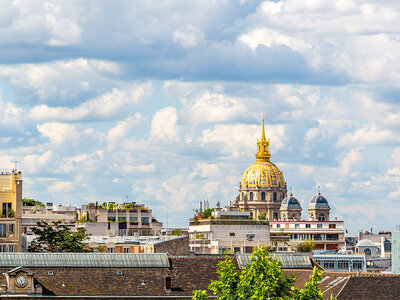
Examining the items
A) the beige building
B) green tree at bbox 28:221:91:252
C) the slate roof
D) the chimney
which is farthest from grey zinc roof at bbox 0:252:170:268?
green tree at bbox 28:221:91:252

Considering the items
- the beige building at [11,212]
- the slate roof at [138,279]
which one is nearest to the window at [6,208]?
the beige building at [11,212]

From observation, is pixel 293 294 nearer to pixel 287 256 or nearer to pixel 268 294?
pixel 268 294

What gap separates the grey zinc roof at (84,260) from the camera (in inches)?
4732

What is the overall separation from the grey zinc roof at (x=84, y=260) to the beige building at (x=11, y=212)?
43.0 meters

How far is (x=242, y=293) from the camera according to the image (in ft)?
315

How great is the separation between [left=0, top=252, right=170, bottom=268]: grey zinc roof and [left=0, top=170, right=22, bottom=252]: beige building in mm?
43012

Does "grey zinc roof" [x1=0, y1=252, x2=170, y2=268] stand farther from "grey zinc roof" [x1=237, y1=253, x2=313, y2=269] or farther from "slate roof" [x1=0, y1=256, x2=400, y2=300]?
"grey zinc roof" [x1=237, y1=253, x2=313, y2=269]

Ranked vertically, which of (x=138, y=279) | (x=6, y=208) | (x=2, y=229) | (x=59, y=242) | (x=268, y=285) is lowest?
(x=268, y=285)

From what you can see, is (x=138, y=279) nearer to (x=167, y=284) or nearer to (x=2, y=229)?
(x=167, y=284)

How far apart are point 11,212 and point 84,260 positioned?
154 feet

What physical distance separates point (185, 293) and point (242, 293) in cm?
2367

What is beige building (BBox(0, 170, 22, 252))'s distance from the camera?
165250mm

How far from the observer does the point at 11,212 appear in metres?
167

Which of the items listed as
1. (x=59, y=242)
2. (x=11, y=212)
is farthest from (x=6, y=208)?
(x=59, y=242)
